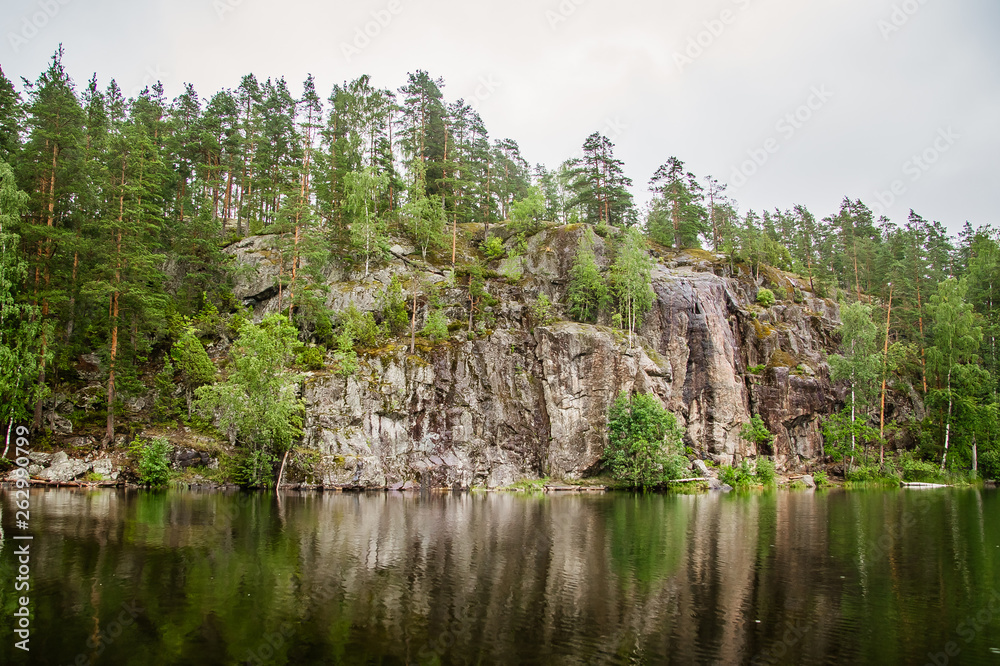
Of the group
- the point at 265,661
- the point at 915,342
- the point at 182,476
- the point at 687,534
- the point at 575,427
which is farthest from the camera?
the point at 915,342

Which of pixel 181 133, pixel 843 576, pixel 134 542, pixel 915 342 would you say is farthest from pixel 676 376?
pixel 181 133

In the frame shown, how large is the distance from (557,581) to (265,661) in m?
9.92

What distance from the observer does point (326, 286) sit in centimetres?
5919

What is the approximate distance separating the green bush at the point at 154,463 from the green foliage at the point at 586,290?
43128mm

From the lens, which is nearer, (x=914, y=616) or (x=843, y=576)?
(x=914, y=616)

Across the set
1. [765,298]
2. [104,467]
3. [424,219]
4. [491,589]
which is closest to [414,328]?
[424,219]

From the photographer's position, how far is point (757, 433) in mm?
63812

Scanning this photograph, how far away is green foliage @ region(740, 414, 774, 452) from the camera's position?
63.7 metres

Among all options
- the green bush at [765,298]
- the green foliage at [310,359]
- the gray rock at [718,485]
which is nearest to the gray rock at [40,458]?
the green foliage at [310,359]

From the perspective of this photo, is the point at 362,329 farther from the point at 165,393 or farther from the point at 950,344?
the point at 950,344

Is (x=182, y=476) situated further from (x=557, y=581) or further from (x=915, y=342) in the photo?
(x=915, y=342)

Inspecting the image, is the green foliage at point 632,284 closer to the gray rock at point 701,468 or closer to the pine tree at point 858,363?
the gray rock at point 701,468

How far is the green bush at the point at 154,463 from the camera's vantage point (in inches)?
1657

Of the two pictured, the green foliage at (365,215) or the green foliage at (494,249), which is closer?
the green foliage at (365,215)
